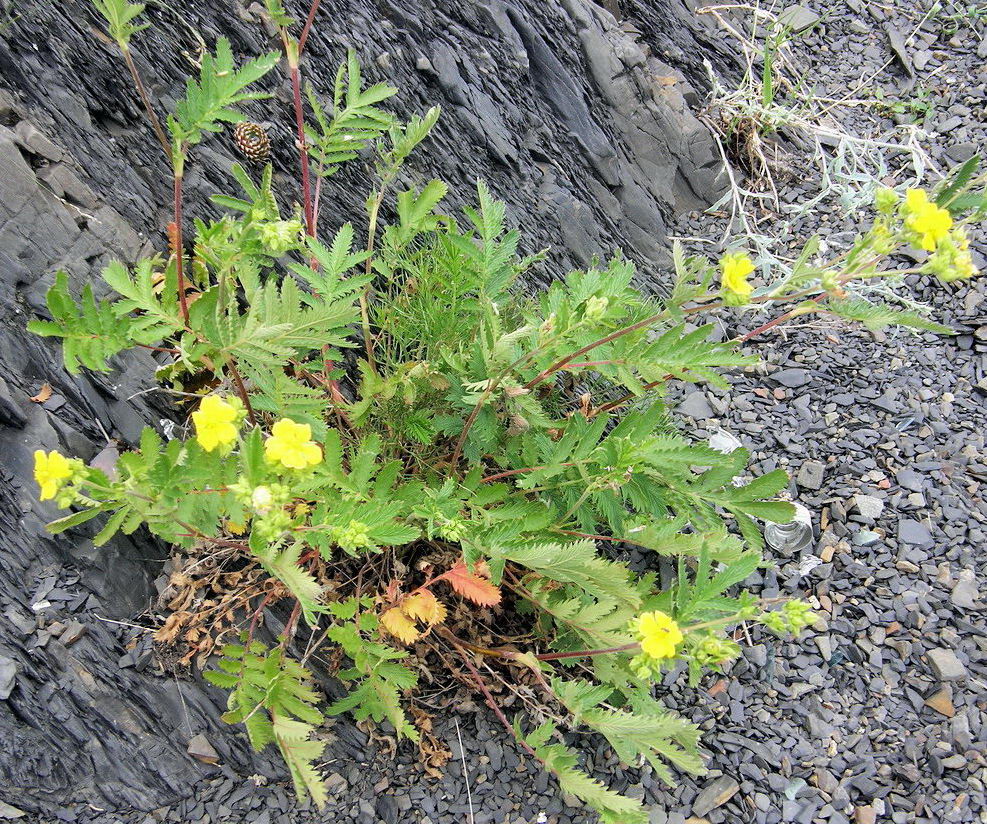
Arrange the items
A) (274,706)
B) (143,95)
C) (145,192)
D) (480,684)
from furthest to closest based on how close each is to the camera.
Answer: (145,192) → (480,684) → (143,95) → (274,706)

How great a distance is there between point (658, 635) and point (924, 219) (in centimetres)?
105

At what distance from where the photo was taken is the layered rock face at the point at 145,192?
6.99 feet

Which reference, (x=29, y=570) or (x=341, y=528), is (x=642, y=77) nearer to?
(x=341, y=528)

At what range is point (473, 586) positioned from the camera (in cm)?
210

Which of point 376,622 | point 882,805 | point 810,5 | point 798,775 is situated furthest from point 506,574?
point 810,5

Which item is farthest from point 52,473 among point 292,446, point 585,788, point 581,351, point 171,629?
point 585,788

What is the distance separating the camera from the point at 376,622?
6.99 feet

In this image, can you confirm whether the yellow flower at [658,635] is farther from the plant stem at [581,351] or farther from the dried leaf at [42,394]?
the dried leaf at [42,394]

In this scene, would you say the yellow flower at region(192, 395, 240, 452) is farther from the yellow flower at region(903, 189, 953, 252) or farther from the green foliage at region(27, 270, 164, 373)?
the yellow flower at region(903, 189, 953, 252)

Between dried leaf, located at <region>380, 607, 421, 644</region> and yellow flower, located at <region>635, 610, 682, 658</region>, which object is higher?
yellow flower, located at <region>635, 610, 682, 658</region>

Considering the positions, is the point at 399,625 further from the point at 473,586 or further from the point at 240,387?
the point at 240,387

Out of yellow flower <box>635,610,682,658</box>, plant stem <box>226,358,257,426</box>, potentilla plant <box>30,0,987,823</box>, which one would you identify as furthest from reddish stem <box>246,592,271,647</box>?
yellow flower <box>635,610,682,658</box>

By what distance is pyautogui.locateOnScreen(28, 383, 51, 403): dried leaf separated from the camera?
7.41ft

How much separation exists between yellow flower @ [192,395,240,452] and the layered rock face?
871 millimetres
